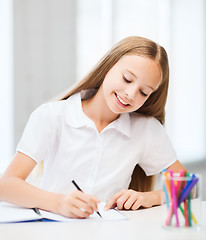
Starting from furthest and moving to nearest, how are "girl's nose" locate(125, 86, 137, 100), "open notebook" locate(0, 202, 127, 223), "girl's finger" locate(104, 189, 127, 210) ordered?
"girl's nose" locate(125, 86, 137, 100) < "girl's finger" locate(104, 189, 127, 210) < "open notebook" locate(0, 202, 127, 223)

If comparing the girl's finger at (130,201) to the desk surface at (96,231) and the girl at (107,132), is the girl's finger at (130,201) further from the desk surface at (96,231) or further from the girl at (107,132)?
the desk surface at (96,231)

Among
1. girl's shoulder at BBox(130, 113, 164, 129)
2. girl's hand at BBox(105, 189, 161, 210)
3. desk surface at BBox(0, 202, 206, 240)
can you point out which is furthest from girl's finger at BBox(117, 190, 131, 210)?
girl's shoulder at BBox(130, 113, 164, 129)

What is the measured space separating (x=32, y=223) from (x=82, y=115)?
0.56 metres

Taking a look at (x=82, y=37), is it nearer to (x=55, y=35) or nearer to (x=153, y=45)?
(x=55, y=35)

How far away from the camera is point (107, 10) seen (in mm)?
3059

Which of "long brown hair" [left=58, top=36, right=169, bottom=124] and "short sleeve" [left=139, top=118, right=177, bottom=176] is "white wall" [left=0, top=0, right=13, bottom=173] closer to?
"long brown hair" [left=58, top=36, right=169, bottom=124]

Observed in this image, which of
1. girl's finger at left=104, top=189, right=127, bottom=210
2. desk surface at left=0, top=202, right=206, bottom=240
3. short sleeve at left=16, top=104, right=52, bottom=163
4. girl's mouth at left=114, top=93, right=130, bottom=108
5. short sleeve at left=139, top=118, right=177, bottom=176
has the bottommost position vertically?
girl's finger at left=104, top=189, right=127, bottom=210

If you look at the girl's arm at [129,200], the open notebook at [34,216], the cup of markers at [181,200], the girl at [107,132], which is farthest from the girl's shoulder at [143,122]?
the cup of markers at [181,200]

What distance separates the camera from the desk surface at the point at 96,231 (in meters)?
0.93

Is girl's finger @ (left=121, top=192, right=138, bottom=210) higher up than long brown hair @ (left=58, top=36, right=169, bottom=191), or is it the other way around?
long brown hair @ (left=58, top=36, right=169, bottom=191)

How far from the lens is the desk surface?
927 mm

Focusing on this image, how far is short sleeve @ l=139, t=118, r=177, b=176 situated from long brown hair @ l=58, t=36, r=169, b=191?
7cm

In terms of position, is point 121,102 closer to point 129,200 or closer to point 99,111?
point 99,111

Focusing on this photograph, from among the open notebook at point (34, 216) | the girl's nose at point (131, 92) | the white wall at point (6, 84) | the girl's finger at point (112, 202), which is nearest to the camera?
the open notebook at point (34, 216)
